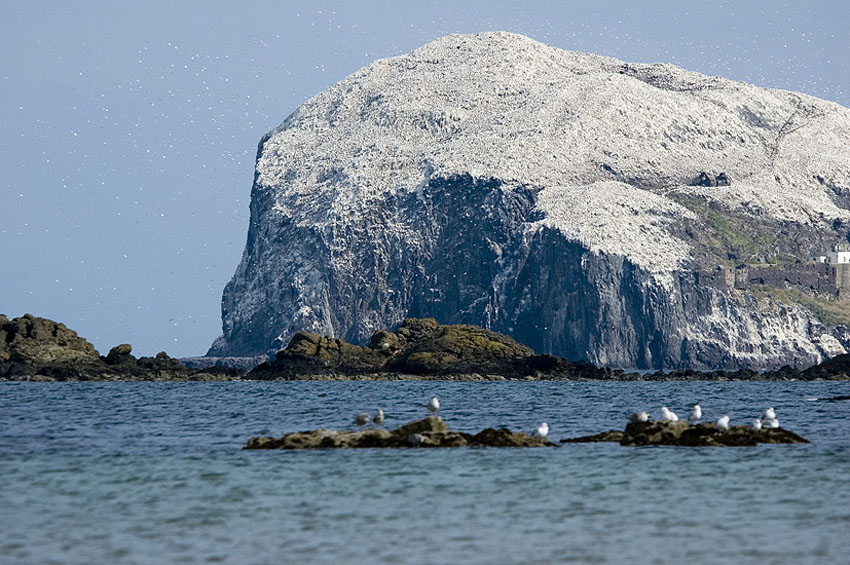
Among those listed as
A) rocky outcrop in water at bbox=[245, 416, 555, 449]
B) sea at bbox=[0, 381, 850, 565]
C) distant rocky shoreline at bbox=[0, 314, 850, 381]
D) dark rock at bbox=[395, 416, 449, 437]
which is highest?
distant rocky shoreline at bbox=[0, 314, 850, 381]

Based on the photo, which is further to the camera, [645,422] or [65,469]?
[645,422]

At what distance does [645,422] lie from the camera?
158 feet

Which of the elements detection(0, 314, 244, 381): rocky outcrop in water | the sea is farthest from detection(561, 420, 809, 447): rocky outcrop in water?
detection(0, 314, 244, 381): rocky outcrop in water

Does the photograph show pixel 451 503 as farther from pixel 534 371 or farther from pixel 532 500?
pixel 534 371

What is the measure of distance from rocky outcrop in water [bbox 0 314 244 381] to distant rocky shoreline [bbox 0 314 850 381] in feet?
0.31

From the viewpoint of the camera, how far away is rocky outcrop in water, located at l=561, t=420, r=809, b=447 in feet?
148

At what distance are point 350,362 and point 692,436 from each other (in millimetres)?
95667

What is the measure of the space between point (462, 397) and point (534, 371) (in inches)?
1960

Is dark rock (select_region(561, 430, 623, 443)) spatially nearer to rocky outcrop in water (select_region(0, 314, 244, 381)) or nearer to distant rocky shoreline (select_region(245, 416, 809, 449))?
distant rocky shoreline (select_region(245, 416, 809, 449))

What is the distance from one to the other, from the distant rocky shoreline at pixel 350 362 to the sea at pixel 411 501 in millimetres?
73481

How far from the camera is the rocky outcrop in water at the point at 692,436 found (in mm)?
44969

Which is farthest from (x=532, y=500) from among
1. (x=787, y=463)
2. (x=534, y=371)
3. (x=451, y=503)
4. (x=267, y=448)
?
(x=534, y=371)

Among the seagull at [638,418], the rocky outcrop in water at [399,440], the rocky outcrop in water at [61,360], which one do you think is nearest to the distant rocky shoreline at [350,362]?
the rocky outcrop in water at [61,360]

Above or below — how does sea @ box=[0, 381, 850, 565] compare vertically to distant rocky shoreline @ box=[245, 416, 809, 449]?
below
